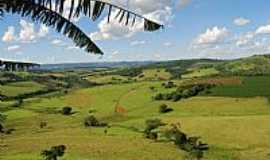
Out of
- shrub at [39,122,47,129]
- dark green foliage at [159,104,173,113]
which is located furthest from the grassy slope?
dark green foliage at [159,104,173,113]

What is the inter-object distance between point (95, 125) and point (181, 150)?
40920 mm

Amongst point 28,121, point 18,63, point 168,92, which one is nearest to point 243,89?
point 168,92

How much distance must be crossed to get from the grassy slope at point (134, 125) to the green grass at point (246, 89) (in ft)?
22.9

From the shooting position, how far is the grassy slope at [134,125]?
297 ft

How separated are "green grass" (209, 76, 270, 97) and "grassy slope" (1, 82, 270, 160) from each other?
6.99 metres

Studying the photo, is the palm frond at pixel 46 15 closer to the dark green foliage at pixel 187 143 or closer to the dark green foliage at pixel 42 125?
the dark green foliage at pixel 187 143

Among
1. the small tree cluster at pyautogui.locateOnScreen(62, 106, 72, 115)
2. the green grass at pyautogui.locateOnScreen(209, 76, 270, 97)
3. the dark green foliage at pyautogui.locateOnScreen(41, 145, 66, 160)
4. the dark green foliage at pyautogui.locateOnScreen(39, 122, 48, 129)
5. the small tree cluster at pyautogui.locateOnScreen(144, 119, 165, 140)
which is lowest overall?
the dark green foliage at pyautogui.locateOnScreen(39, 122, 48, 129)

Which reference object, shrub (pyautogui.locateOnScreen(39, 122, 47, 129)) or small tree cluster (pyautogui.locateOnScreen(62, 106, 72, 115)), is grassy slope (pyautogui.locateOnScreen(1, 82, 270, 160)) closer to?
shrub (pyautogui.locateOnScreen(39, 122, 47, 129))

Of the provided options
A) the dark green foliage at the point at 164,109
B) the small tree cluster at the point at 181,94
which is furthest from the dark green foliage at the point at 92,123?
the small tree cluster at the point at 181,94

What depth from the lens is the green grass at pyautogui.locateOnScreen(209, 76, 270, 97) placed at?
510 feet

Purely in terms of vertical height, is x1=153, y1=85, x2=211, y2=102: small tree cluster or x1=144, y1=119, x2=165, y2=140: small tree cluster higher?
x1=153, y1=85, x2=211, y2=102: small tree cluster

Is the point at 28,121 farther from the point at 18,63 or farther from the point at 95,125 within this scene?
the point at 18,63

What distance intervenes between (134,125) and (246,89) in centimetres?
5158

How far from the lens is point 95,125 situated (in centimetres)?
13112
